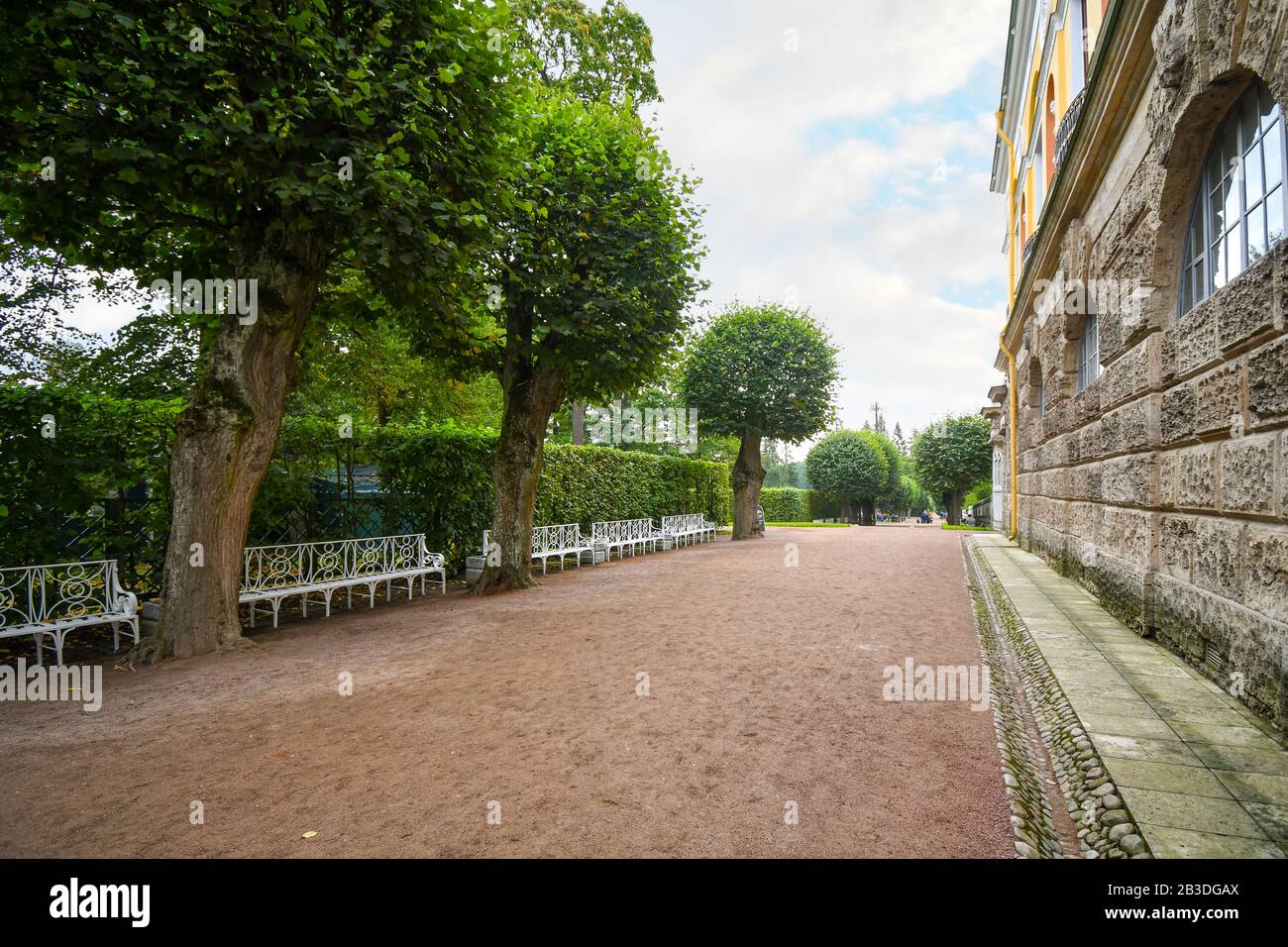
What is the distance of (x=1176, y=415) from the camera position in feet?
15.4

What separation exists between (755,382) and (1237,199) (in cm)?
1776

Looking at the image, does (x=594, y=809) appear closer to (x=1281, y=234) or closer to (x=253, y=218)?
(x=1281, y=234)

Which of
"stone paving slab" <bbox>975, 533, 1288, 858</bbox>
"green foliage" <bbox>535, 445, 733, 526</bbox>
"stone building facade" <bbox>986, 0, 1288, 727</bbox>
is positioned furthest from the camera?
"green foliage" <bbox>535, 445, 733, 526</bbox>

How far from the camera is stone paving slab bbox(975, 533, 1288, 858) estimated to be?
7.59ft

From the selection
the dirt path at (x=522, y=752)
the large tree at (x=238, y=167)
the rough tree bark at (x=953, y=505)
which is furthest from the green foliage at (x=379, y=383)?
the rough tree bark at (x=953, y=505)

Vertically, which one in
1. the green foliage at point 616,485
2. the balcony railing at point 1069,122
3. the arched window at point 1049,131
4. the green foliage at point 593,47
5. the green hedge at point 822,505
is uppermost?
the green foliage at point 593,47

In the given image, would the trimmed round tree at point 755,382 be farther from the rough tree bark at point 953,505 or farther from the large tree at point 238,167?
the rough tree bark at point 953,505

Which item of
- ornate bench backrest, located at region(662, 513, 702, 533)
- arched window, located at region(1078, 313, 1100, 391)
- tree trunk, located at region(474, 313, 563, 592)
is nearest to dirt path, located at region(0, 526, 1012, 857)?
tree trunk, located at region(474, 313, 563, 592)

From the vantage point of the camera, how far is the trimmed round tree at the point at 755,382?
22.0m

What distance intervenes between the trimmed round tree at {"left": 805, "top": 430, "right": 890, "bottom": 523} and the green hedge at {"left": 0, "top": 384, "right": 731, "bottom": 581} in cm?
3138

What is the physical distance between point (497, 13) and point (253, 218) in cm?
343

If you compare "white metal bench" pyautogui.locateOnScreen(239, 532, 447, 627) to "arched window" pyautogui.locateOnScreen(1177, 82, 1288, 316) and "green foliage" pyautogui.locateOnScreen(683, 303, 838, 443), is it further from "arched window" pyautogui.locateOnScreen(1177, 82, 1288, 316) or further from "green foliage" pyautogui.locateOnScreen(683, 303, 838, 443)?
"green foliage" pyautogui.locateOnScreen(683, 303, 838, 443)

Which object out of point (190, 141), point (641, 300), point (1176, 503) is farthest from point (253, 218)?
point (1176, 503)

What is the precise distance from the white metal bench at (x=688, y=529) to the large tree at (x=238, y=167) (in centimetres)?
1248
